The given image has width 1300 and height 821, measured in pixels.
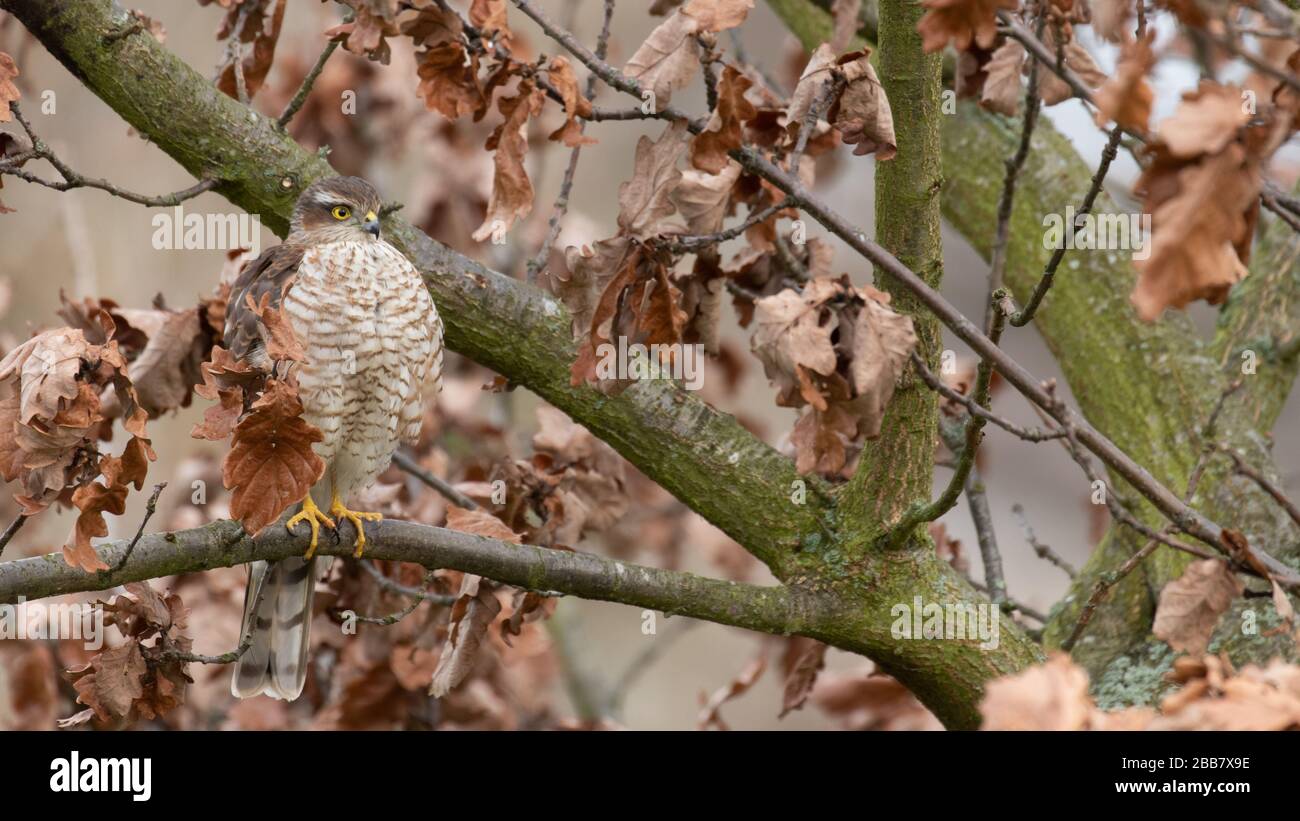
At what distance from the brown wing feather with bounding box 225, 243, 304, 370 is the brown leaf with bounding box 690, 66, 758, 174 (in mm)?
1324

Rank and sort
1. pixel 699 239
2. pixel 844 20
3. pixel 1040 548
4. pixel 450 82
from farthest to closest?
pixel 1040 548 → pixel 844 20 → pixel 450 82 → pixel 699 239

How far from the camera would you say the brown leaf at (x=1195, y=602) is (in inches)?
83.4

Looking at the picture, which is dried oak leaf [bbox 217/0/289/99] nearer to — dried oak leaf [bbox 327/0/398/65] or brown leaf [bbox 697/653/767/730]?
dried oak leaf [bbox 327/0/398/65]

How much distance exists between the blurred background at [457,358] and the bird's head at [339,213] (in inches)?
Result: 19.6

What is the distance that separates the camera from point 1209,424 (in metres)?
3.12

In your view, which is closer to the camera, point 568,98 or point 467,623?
point 568,98

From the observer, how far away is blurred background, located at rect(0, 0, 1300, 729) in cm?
501

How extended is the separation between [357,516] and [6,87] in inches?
49.3

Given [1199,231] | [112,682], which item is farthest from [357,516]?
[1199,231]

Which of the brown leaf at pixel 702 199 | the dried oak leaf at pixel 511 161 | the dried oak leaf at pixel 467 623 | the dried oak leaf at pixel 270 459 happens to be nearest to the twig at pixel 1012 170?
the brown leaf at pixel 702 199

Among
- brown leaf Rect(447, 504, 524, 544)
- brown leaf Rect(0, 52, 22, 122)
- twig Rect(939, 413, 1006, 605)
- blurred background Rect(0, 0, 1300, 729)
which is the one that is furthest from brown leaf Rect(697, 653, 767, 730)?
brown leaf Rect(0, 52, 22, 122)

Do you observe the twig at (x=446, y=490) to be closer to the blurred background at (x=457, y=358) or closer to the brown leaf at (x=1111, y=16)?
the blurred background at (x=457, y=358)

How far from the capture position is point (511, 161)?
265 centimetres

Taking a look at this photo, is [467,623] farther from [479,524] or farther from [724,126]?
[724,126]
